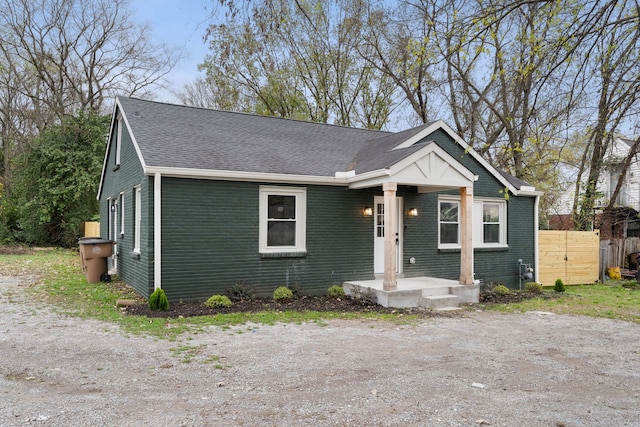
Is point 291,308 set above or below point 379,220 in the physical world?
below

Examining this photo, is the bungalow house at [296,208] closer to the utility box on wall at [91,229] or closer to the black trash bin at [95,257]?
the black trash bin at [95,257]

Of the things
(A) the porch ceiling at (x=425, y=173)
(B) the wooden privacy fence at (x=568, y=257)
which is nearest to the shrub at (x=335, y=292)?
(A) the porch ceiling at (x=425, y=173)

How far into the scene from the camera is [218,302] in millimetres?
8984

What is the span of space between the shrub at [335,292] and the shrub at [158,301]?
11.9ft

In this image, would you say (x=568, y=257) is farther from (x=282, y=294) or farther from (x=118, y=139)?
(x=118, y=139)

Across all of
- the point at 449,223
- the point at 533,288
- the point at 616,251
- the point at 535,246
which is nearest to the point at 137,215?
the point at 449,223

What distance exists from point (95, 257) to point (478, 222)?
1041 cm

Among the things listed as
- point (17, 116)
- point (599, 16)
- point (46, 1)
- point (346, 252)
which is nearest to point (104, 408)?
point (599, 16)

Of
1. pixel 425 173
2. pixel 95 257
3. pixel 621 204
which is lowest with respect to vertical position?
pixel 95 257

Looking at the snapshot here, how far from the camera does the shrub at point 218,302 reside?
8953 millimetres

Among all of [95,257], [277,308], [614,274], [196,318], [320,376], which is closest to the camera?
[320,376]

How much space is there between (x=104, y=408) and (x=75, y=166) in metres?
21.9

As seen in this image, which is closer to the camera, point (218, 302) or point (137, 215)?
point (218, 302)

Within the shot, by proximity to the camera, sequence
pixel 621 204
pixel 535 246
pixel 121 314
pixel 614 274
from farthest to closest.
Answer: pixel 621 204
pixel 614 274
pixel 535 246
pixel 121 314
